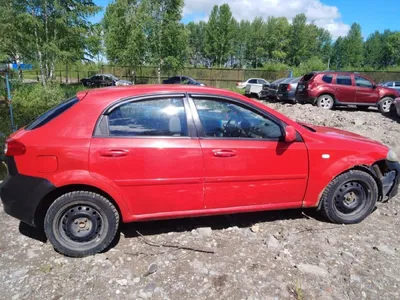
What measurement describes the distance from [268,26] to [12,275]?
7581 centimetres

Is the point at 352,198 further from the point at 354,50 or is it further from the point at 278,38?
the point at 354,50

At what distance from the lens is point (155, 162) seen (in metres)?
3.04

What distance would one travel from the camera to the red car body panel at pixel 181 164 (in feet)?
9.48

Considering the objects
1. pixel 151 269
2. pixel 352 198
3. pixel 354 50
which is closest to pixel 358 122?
pixel 352 198

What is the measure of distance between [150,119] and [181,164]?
560mm

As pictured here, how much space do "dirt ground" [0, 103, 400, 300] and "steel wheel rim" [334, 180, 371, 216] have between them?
8.1 inches

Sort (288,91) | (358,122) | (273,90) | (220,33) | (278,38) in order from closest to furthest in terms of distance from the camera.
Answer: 1. (358,122)
2. (288,91)
3. (273,90)
4. (220,33)
5. (278,38)

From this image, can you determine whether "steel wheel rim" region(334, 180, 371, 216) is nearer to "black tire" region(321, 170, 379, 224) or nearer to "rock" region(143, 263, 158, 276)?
"black tire" region(321, 170, 379, 224)

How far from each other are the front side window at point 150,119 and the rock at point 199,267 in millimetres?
1286

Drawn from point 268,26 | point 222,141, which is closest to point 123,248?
point 222,141

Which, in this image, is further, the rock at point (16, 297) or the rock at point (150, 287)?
the rock at point (150, 287)

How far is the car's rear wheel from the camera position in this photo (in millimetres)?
13570

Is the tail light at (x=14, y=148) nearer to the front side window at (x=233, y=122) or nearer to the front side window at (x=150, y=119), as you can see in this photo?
the front side window at (x=150, y=119)

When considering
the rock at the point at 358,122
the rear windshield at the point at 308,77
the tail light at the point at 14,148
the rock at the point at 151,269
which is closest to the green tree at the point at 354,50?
the rear windshield at the point at 308,77
